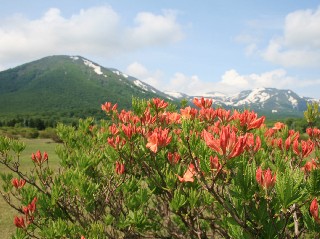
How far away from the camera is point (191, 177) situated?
2383 mm

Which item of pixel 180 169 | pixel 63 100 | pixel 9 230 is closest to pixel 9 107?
pixel 63 100

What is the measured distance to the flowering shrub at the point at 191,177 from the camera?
1595 mm

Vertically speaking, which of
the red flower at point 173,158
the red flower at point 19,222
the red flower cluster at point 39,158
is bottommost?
the red flower at point 19,222

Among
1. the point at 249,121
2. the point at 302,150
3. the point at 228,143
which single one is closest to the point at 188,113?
the point at 249,121

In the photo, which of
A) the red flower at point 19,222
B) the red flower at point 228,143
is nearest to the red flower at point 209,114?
the red flower at point 228,143

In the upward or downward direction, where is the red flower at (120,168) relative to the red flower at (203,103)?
downward

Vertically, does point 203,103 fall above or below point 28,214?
above

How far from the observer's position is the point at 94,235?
2.20m

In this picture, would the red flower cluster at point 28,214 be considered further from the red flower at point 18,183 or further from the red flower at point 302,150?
the red flower at point 302,150

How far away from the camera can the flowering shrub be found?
159 cm

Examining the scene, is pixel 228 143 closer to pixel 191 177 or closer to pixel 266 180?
pixel 266 180

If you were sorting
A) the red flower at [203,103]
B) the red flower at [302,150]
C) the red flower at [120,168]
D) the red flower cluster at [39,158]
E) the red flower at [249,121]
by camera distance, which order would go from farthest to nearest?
the red flower cluster at [39,158] < the red flower at [203,103] < the red flower at [120,168] < the red flower at [302,150] < the red flower at [249,121]

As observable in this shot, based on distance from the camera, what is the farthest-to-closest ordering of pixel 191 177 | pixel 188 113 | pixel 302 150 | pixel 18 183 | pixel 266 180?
pixel 18 183, pixel 188 113, pixel 302 150, pixel 191 177, pixel 266 180

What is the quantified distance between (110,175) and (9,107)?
172 m
